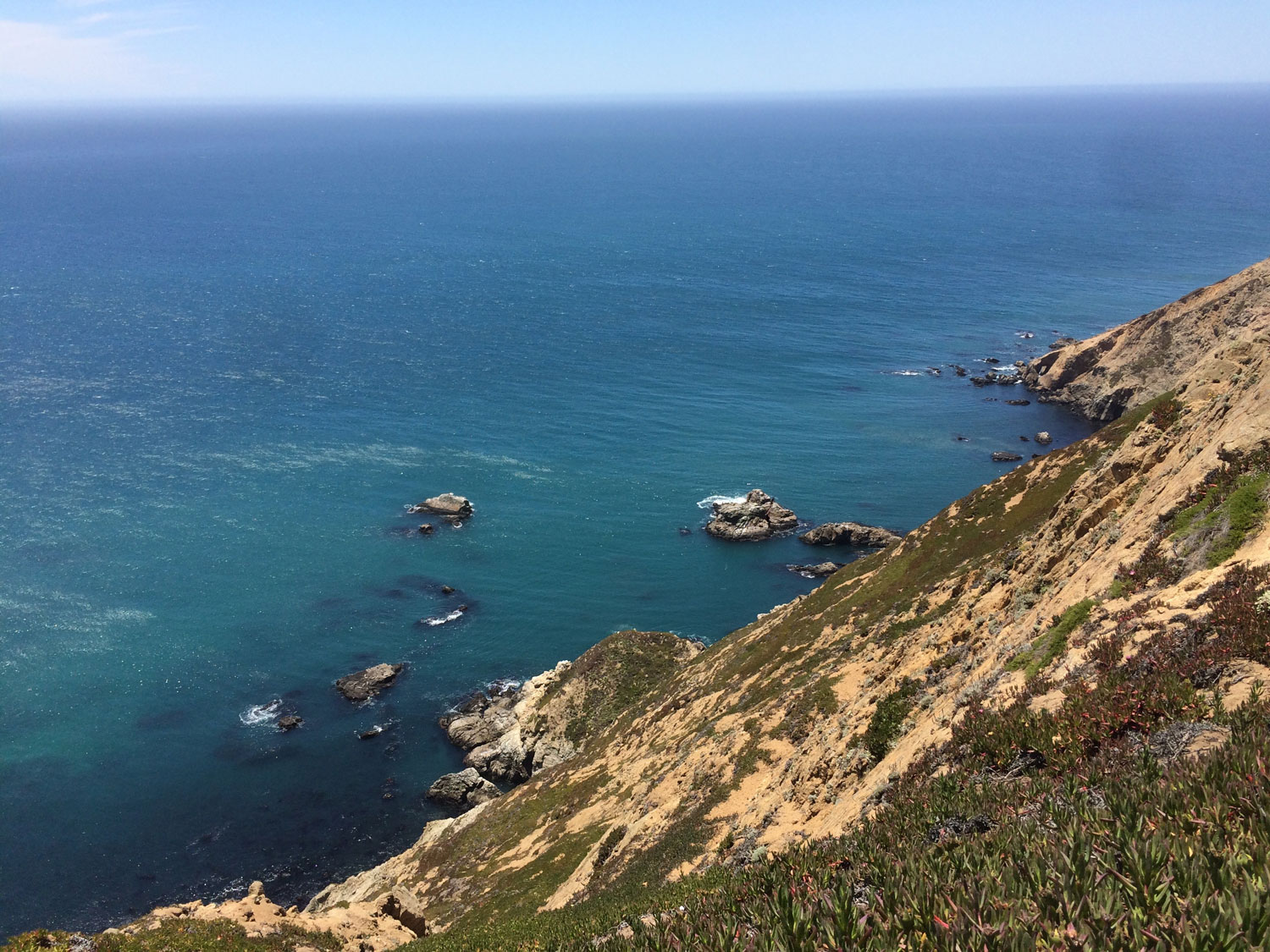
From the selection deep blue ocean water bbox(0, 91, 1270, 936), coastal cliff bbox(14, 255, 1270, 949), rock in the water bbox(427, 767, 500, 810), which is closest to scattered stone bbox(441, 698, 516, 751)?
deep blue ocean water bbox(0, 91, 1270, 936)

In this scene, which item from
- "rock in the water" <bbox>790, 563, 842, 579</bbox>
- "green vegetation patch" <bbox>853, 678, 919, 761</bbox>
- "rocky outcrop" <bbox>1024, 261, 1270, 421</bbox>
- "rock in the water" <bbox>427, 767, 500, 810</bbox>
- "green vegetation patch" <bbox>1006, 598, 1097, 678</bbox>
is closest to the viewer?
"green vegetation patch" <bbox>1006, 598, 1097, 678</bbox>

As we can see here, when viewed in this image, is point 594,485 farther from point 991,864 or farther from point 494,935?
point 991,864

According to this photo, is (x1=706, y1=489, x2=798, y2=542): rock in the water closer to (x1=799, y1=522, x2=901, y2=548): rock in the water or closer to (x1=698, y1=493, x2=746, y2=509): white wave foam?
(x1=698, y1=493, x2=746, y2=509): white wave foam

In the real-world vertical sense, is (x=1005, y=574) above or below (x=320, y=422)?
above

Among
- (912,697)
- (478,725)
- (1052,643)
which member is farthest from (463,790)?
(1052,643)

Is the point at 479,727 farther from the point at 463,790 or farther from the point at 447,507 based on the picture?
the point at 447,507

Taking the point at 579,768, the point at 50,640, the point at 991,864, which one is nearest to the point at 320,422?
the point at 50,640

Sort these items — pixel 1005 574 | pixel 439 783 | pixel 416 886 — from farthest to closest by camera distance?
pixel 439 783
pixel 416 886
pixel 1005 574
